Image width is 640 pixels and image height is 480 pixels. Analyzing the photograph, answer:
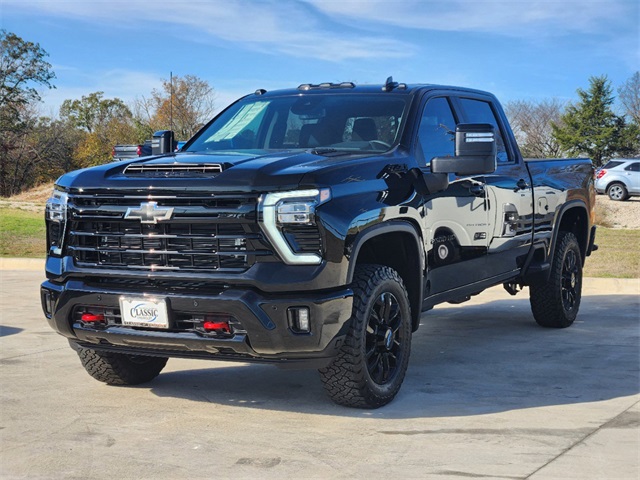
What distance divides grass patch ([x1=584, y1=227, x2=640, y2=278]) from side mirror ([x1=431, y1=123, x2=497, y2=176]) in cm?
653

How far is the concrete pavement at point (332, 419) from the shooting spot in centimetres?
427

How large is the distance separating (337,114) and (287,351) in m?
2.11

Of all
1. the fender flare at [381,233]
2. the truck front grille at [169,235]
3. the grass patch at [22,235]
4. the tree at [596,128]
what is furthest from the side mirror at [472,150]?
the tree at [596,128]

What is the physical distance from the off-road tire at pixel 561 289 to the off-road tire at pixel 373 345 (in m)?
3.01

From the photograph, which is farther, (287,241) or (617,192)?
(617,192)

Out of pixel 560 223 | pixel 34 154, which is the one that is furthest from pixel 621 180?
pixel 34 154

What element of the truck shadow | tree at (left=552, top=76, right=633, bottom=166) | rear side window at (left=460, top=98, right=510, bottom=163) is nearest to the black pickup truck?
the truck shadow

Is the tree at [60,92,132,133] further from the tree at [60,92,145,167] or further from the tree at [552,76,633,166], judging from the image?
the tree at [552,76,633,166]

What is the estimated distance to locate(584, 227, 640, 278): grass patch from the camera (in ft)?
39.6

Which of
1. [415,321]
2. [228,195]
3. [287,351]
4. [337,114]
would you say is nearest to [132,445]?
[287,351]

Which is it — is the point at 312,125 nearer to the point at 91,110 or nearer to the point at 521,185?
the point at 521,185

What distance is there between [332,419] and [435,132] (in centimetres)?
229

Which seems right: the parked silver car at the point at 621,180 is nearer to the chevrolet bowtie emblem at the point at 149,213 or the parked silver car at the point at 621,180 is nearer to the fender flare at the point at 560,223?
the fender flare at the point at 560,223

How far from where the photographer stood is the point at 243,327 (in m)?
4.77
